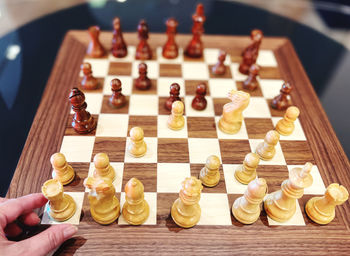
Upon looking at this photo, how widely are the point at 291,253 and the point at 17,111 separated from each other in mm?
1562

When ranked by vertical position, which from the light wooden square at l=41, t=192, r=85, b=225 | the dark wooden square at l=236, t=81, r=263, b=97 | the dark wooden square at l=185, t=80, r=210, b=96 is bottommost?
the light wooden square at l=41, t=192, r=85, b=225

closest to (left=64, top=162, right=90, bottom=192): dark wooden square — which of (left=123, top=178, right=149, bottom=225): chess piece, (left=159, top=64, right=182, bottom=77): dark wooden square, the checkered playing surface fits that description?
the checkered playing surface

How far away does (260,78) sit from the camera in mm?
1833

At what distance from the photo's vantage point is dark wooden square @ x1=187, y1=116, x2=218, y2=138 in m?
1.47

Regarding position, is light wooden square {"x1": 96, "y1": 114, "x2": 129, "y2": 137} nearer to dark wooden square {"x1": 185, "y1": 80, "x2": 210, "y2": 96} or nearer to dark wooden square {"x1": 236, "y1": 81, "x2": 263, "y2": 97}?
dark wooden square {"x1": 185, "y1": 80, "x2": 210, "y2": 96}

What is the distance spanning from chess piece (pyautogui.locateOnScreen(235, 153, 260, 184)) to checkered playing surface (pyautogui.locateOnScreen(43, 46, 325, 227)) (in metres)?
0.04

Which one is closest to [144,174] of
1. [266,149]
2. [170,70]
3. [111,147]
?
[111,147]

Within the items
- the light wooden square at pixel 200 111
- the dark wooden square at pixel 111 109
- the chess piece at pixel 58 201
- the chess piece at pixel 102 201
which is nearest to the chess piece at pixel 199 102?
the light wooden square at pixel 200 111

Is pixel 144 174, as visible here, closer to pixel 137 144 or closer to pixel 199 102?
pixel 137 144

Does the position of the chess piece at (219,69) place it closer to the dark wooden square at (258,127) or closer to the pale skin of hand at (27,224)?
the dark wooden square at (258,127)

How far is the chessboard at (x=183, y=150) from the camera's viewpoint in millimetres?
1095

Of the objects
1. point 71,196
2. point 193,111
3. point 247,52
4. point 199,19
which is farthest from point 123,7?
point 71,196

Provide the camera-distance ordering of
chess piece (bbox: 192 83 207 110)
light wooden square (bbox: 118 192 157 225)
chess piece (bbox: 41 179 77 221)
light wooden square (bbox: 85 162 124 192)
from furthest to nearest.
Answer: chess piece (bbox: 192 83 207 110), light wooden square (bbox: 85 162 124 192), light wooden square (bbox: 118 192 157 225), chess piece (bbox: 41 179 77 221)

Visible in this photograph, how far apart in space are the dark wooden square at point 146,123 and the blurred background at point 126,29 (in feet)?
1.84
